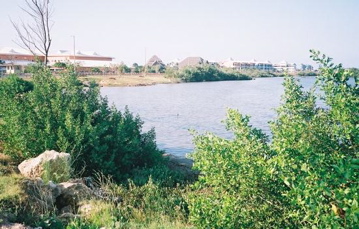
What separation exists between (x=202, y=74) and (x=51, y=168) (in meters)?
70.3

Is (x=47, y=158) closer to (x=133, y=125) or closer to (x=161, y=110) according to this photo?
(x=133, y=125)

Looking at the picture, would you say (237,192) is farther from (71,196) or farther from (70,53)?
(70,53)

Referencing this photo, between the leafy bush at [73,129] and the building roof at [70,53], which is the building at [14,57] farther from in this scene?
the leafy bush at [73,129]

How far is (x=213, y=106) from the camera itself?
34969 millimetres

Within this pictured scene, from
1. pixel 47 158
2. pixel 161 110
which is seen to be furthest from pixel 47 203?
pixel 161 110

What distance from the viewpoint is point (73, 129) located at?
1052 centimetres

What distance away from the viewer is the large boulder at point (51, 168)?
8352 millimetres

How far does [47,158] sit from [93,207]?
242cm

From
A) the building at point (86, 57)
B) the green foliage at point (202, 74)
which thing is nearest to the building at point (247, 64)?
the green foliage at point (202, 74)

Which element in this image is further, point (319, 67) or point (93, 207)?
point (93, 207)

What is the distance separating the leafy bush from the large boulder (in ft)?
3.03

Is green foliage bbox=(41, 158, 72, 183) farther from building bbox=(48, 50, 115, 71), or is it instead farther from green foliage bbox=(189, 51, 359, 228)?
building bbox=(48, 50, 115, 71)

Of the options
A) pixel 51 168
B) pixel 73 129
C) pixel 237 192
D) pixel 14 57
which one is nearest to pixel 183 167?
pixel 73 129

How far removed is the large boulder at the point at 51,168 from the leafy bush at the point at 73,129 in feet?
3.03
